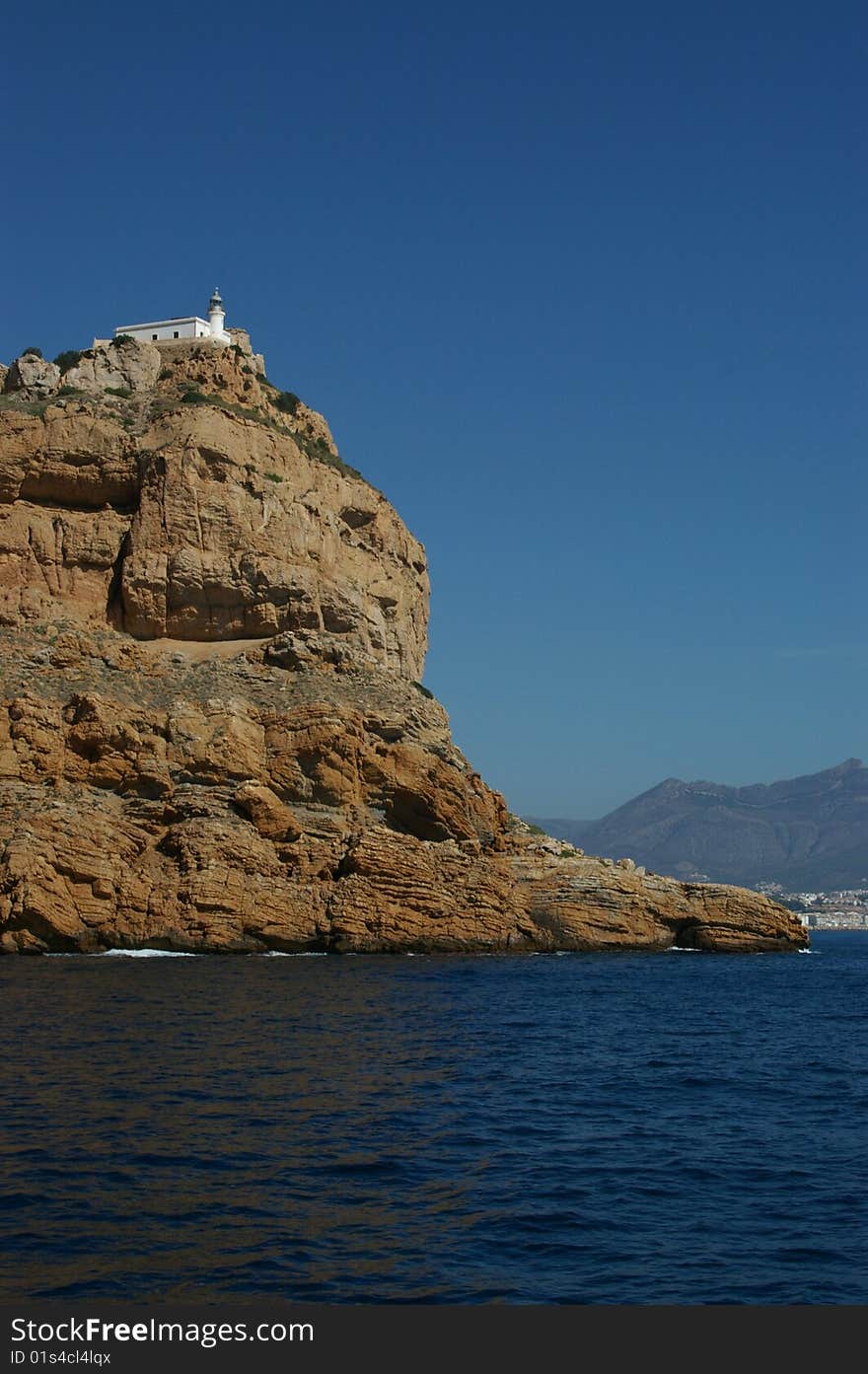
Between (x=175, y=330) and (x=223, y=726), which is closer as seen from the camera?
(x=223, y=726)

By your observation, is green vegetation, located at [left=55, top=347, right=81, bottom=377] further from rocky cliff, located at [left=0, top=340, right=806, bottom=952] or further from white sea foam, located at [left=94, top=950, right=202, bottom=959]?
white sea foam, located at [left=94, top=950, right=202, bottom=959]

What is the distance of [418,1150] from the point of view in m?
20.0

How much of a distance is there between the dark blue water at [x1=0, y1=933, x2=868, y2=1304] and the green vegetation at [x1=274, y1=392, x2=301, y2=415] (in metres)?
46.6

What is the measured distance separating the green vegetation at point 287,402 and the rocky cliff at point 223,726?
289 centimetres

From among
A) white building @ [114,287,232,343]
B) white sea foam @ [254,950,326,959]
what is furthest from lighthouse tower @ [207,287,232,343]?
white sea foam @ [254,950,326,959]

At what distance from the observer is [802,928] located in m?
67.4

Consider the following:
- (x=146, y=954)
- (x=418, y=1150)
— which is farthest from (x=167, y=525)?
(x=418, y=1150)

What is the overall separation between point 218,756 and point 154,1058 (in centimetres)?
2861

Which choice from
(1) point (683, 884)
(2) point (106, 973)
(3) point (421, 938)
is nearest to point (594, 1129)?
(2) point (106, 973)

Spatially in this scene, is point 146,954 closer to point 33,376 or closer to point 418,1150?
point 418,1150

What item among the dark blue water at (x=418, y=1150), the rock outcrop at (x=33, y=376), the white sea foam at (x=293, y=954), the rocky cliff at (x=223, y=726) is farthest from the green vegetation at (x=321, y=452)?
the dark blue water at (x=418, y=1150)

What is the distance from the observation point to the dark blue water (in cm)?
1448

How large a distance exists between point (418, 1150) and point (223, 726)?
36406mm

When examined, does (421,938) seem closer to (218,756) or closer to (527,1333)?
(218,756)
